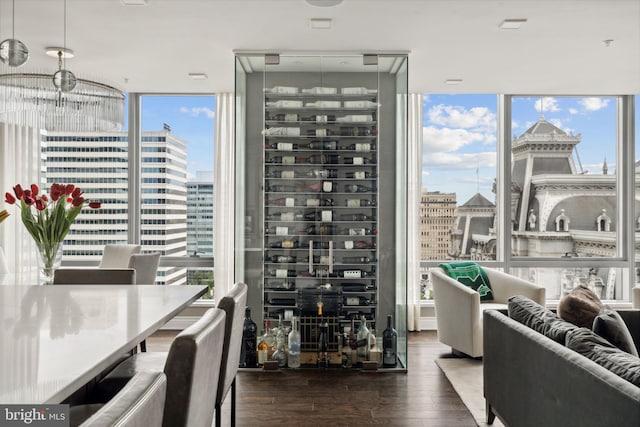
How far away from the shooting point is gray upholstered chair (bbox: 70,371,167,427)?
2.55 ft

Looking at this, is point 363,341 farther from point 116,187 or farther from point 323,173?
point 116,187

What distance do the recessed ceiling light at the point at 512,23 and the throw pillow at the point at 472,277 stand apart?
2.32 metres

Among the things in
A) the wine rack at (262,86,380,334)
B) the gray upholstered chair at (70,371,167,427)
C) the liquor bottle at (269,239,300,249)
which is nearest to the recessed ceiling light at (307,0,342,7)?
the wine rack at (262,86,380,334)

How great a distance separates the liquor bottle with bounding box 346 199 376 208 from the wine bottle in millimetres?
665

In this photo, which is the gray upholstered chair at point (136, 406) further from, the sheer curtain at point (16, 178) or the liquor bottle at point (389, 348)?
the sheer curtain at point (16, 178)

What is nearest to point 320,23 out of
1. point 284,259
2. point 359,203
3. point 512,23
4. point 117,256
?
point 512,23

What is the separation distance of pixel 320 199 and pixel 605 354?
2665mm

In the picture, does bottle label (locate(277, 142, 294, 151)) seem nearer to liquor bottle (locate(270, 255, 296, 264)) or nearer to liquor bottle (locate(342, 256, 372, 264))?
liquor bottle (locate(270, 255, 296, 264))

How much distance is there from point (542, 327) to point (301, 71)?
2811mm

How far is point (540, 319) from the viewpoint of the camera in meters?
2.45

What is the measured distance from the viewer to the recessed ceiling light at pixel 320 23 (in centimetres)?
343

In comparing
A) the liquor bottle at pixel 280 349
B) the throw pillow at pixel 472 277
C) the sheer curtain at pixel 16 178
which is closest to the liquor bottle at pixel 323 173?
the liquor bottle at pixel 280 349

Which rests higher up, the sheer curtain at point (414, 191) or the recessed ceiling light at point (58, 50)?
the recessed ceiling light at point (58, 50)

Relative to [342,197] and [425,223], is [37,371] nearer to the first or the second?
[342,197]
